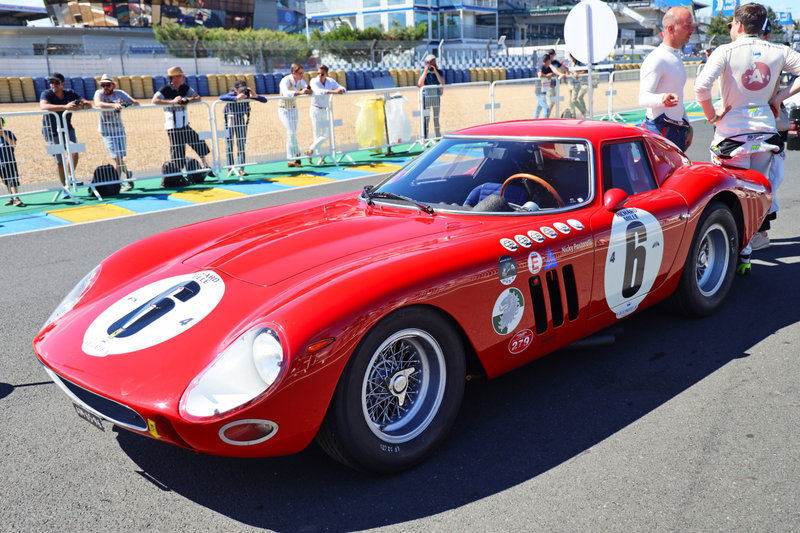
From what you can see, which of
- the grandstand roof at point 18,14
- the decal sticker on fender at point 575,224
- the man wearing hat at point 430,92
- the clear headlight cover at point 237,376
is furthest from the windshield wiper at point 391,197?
the grandstand roof at point 18,14

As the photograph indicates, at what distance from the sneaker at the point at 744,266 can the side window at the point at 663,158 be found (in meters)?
1.11

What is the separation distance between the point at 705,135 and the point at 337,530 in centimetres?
1454

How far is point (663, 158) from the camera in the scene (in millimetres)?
4227

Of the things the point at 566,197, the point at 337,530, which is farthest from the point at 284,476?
the point at 566,197

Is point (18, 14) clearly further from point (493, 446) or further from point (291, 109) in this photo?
point (493, 446)

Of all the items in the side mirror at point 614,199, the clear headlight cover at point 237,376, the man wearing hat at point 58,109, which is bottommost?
the clear headlight cover at point 237,376

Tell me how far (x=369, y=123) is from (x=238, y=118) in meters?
3.04

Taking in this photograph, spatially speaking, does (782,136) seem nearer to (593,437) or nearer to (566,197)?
(566,197)

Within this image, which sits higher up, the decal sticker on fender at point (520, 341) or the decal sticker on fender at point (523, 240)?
the decal sticker on fender at point (523, 240)

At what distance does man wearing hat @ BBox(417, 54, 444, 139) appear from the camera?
13.3m

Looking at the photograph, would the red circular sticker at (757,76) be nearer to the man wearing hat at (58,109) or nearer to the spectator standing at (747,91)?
the spectator standing at (747,91)

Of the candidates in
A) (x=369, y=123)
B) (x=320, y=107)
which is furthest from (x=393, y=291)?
(x=369, y=123)

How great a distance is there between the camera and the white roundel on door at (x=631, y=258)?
347cm

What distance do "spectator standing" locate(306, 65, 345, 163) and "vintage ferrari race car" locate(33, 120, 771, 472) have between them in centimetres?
841
